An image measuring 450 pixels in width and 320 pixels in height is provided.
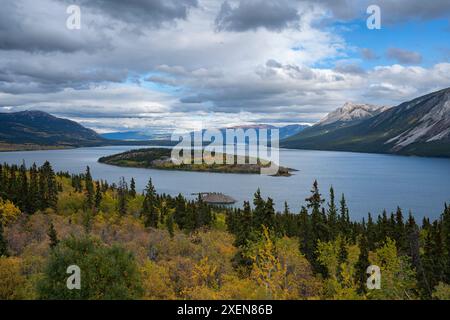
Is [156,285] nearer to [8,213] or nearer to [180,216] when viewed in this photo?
[8,213]

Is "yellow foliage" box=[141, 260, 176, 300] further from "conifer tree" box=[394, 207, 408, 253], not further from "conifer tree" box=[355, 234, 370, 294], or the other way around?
"conifer tree" box=[394, 207, 408, 253]

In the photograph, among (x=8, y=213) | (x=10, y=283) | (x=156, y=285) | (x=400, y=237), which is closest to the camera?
(x=10, y=283)

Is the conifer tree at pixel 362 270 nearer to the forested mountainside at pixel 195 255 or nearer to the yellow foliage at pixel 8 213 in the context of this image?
the forested mountainside at pixel 195 255

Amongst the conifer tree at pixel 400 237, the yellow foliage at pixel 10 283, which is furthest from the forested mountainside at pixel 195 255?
the conifer tree at pixel 400 237

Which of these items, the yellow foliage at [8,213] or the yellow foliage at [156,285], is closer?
the yellow foliage at [156,285]

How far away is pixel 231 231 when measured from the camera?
135 m

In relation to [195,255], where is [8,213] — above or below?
above

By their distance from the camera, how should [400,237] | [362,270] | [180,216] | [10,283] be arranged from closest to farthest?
[10,283] < [362,270] < [400,237] < [180,216]

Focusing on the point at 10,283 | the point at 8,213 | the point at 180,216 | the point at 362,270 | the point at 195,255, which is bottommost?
the point at 180,216

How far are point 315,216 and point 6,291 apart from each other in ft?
213

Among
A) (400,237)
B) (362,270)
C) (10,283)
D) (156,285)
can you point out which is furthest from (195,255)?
(400,237)

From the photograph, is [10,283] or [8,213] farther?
[8,213]
